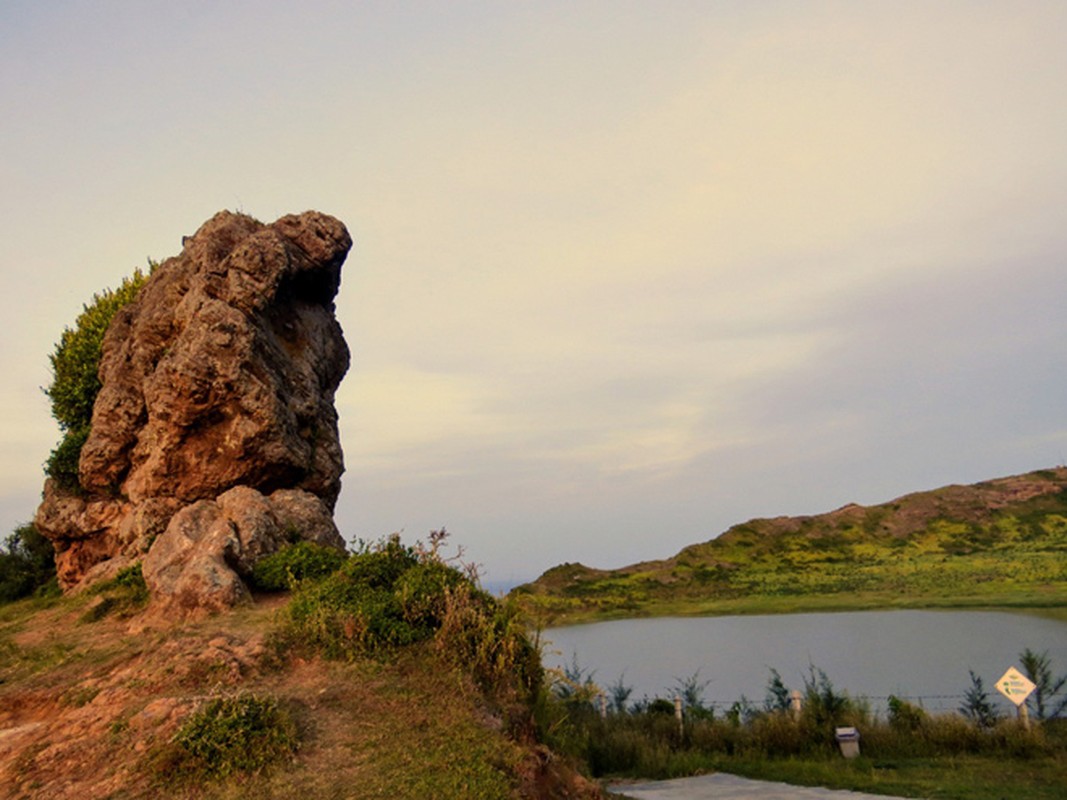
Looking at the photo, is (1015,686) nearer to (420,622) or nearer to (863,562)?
(420,622)

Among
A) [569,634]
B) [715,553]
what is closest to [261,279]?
[569,634]

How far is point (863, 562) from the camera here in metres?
43.7

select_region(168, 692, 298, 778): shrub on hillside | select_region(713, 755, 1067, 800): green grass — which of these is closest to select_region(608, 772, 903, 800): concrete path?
select_region(713, 755, 1067, 800): green grass

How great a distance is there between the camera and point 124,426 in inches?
605

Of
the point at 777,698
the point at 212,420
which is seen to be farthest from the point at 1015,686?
the point at 212,420

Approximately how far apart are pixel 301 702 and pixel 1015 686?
14426 mm

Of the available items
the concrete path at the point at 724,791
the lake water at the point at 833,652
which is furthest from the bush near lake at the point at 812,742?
the lake water at the point at 833,652

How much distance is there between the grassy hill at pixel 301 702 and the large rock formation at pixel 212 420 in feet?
8.46

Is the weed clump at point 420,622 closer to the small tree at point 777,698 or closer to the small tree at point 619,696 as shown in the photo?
the small tree at point 777,698

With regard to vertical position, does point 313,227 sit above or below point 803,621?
above

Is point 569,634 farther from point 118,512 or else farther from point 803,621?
point 118,512

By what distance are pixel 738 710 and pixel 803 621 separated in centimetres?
1499

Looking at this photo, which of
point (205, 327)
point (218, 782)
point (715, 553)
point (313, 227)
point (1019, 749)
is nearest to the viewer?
point (218, 782)

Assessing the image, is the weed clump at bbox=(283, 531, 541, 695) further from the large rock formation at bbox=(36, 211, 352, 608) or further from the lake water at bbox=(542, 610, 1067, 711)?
the lake water at bbox=(542, 610, 1067, 711)
